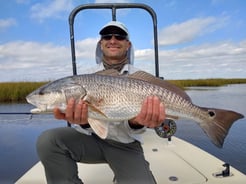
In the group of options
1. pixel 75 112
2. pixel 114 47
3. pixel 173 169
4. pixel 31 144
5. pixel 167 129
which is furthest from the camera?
pixel 31 144

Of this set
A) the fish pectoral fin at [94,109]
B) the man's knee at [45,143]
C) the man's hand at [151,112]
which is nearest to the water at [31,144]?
the man's knee at [45,143]

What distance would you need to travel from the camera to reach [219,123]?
2.62 meters

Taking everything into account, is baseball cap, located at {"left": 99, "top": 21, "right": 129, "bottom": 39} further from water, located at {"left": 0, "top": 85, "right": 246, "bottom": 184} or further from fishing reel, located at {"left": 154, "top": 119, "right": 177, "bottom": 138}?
water, located at {"left": 0, "top": 85, "right": 246, "bottom": 184}

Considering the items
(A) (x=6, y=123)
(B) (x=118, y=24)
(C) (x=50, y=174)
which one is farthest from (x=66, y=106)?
(A) (x=6, y=123)

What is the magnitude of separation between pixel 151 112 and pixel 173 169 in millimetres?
1516

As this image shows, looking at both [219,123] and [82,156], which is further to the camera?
[82,156]

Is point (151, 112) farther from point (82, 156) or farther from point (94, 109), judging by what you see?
point (82, 156)

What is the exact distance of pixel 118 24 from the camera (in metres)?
3.26

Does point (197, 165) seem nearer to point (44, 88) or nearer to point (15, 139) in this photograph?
point (44, 88)

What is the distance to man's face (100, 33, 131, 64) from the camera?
3.25m

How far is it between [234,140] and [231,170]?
15.6 ft

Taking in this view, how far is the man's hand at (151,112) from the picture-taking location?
102 inches

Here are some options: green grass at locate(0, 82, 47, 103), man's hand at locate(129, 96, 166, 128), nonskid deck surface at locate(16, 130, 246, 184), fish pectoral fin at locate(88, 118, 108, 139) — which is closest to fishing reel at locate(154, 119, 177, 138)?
nonskid deck surface at locate(16, 130, 246, 184)

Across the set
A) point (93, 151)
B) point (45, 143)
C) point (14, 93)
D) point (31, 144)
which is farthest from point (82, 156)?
point (14, 93)
